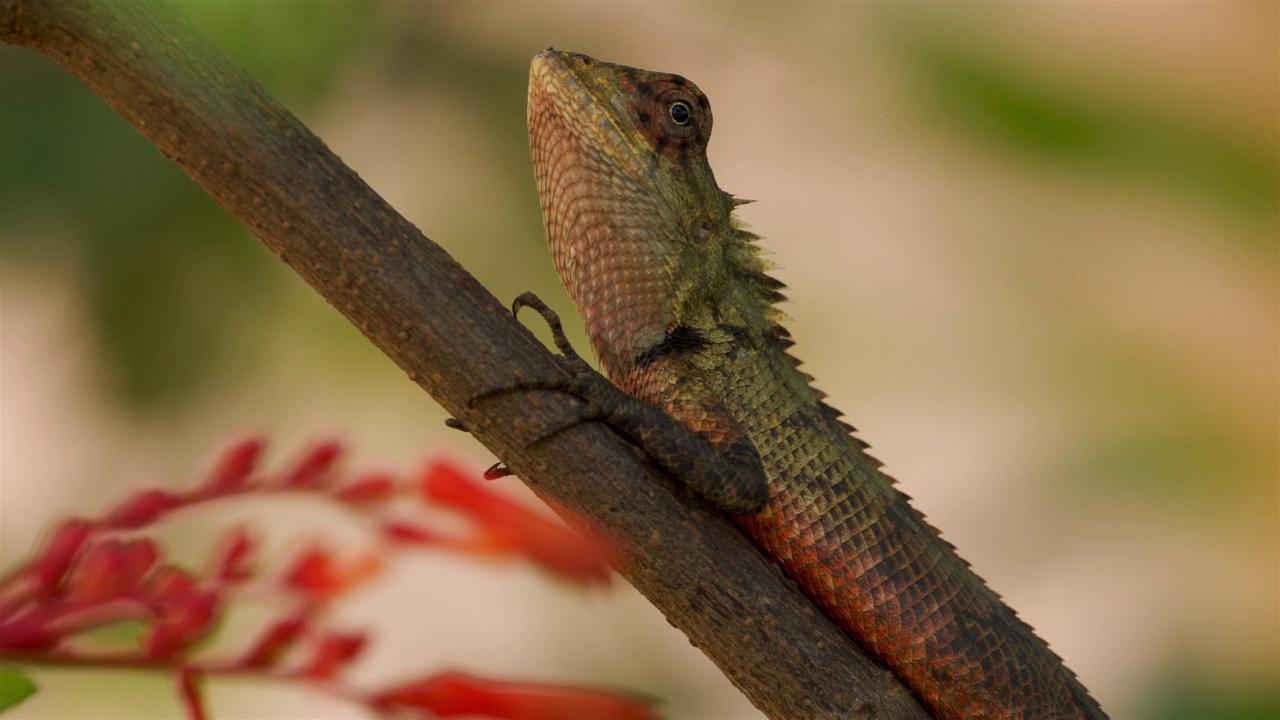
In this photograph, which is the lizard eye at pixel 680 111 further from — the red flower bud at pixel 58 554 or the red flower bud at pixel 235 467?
the red flower bud at pixel 58 554

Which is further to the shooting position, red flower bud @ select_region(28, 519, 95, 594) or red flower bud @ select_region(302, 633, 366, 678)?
red flower bud @ select_region(302, 633, 366, 678)

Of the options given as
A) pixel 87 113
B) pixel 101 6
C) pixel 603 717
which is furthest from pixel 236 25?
pixel 603 717

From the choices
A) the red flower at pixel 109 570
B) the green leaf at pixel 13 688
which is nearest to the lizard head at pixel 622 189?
the red flower at pixel 109 570

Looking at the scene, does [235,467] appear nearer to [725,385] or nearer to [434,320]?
[434,320]

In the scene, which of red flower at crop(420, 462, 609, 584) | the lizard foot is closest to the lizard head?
the lizard foot

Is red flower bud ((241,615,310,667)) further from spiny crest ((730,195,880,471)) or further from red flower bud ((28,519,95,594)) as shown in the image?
spiny crest ((730,195,880,471))

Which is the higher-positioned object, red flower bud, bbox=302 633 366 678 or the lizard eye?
the lizard eye

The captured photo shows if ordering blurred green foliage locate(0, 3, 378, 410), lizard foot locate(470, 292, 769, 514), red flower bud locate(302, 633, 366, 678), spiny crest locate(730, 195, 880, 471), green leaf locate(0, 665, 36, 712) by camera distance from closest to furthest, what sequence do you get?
green leaf locate(0, 665, 36, 712) < red flower bud locate(302, 633, 366, 678) < lizard foot locate(470, 292, 769, 514) < blurred green foliage locate(0, 3, 378, 410) < spiny crest locate(730, 195, 880, 471)

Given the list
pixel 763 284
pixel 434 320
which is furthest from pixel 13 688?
pixel 763 284
